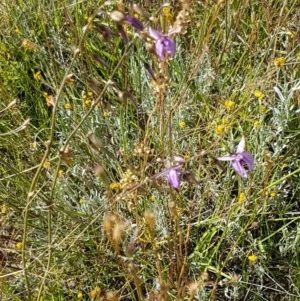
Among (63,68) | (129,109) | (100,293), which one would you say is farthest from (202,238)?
(63,68)

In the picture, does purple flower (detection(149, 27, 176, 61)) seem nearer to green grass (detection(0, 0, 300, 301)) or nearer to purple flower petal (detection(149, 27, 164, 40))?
purple flower petal (detection(149, 27, 164, 40))

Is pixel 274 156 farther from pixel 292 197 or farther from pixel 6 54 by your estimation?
pixel 6 54

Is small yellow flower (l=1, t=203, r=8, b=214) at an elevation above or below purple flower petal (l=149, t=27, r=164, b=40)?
below

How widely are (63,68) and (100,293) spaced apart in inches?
38.8

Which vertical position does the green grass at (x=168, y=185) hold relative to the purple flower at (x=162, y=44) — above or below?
below

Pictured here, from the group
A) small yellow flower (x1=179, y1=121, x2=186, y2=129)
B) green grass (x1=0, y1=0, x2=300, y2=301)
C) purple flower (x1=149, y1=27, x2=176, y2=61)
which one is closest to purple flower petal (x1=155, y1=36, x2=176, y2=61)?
purple flower (x1=149, y1=27, x2=176, y2=61)

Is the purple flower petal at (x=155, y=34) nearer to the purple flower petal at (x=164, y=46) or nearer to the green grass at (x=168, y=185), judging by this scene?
the purple flower petal at (x=164, y=46)

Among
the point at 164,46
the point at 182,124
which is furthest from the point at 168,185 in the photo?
the point at 164,46

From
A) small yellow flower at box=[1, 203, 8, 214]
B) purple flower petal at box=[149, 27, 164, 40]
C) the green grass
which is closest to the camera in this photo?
purple flower petal at box=[149, 27, 164, 40]

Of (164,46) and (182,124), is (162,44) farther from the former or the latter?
(182,124)

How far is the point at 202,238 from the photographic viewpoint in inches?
62.3

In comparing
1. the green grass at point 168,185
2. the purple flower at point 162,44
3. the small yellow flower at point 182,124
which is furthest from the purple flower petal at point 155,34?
the small yellow flower at point 182,124

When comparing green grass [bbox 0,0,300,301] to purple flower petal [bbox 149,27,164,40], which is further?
green grass [bbox 0,0,300,301]

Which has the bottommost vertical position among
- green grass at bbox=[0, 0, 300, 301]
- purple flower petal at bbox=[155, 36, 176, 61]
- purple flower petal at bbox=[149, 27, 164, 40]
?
green grass at bbox=[0, 0, 300, 301]
